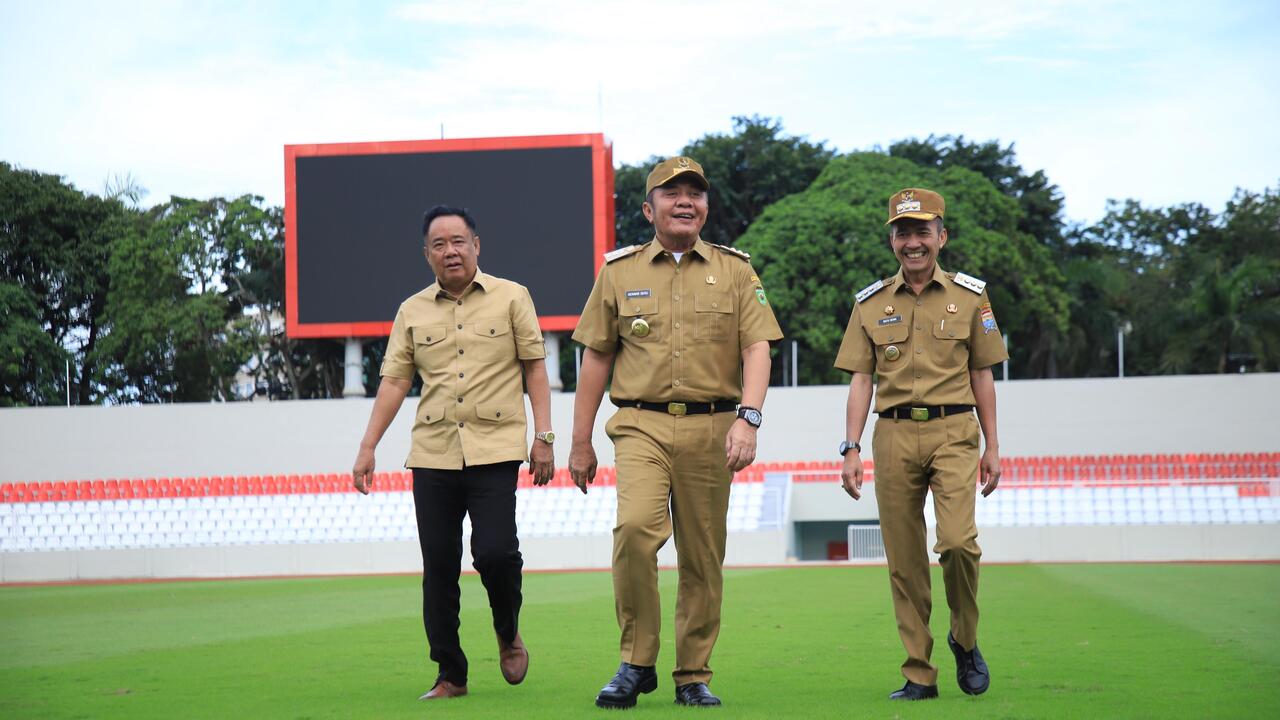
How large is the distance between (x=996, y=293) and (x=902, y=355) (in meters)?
33.7

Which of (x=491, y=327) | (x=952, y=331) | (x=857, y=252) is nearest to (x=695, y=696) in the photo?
(x=491, y=327)

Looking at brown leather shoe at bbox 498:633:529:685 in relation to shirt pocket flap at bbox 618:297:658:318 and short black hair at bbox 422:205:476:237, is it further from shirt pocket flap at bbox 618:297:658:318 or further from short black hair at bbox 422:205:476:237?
short black hair at bbox 422:205:476:237

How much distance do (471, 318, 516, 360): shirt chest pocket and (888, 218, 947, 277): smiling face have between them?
5.36 feet

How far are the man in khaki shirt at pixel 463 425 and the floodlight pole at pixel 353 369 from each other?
80.1 feet

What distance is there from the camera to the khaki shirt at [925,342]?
18.7 feet

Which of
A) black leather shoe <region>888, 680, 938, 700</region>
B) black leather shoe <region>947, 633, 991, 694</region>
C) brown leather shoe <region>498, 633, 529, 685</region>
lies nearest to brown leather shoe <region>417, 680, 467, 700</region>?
brown leather shoe <region>498, 633, 529, 685</region>

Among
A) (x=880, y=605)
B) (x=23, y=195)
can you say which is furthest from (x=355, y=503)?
(x=880, y=605)

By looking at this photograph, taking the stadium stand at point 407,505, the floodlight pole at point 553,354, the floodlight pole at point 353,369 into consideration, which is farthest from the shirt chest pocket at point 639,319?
the floodlight pole at point 353,369

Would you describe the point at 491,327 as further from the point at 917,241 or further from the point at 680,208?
the point at 917,241

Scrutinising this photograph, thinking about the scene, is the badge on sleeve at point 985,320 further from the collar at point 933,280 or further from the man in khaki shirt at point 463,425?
the man in khaki shirt at point 463,425

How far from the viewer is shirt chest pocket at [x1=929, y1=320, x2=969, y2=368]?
18.9 feet

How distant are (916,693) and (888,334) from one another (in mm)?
1459

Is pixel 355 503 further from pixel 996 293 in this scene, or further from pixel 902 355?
pixel 996 293

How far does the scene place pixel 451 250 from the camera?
5785 millimetres
